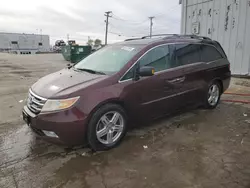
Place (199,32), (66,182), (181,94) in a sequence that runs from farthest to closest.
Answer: (199,32) → (181,94) → (66,182)

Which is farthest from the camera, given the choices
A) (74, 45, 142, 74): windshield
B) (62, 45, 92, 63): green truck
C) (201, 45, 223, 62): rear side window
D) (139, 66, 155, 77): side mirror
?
(62, 45, 92, 63): green truck

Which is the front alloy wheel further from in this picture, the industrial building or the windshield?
the industrial building

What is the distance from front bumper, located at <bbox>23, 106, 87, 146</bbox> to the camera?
108 inches

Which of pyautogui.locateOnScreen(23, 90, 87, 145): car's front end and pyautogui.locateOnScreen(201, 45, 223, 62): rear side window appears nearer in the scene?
pyautogui.locateOnScreen(23, 90, 87, 145): car's front end

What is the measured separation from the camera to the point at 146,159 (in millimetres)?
2879

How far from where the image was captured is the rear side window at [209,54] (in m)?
4.53

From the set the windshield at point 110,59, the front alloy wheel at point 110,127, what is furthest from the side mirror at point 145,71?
the front alloy wheel at point 110,127

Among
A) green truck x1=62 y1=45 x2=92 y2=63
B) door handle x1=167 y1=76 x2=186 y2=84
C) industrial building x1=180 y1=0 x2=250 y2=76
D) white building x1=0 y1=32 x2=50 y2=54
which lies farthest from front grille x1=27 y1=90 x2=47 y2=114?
white building x1=0 y1=32 x2=50 y2=54

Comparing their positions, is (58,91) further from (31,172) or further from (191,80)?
(191,80)

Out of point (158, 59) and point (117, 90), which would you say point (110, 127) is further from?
point (158, 59)

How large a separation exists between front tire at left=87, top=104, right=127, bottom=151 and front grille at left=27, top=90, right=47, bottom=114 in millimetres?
697

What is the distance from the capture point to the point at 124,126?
10.7ft

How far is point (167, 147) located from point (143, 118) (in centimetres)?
60

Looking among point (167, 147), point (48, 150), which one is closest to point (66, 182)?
point (48, 150)
